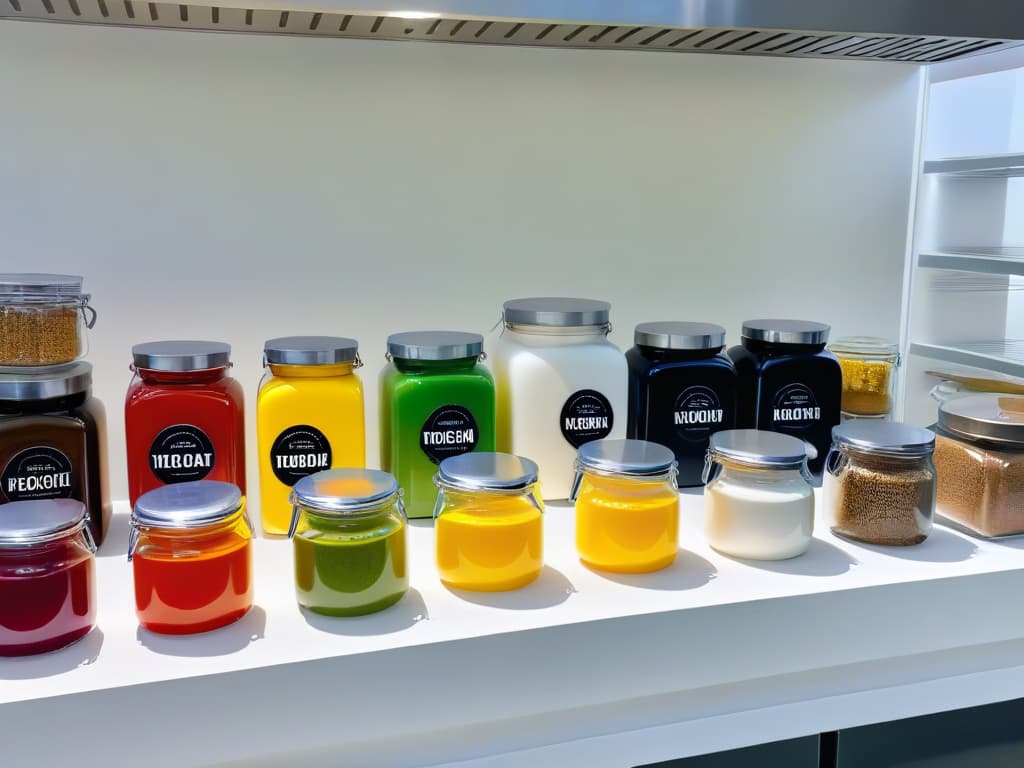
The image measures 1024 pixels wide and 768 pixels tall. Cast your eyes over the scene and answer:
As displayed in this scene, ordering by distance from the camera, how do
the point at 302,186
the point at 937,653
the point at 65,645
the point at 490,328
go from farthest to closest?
the point at 490,328, the point at 302,186, the point at 937,653, the point at 65,645

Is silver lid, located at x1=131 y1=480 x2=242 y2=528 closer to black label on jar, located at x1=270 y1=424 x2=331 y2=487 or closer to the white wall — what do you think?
black label on jar, located at x1=270 y1=424 x2=331 y2=487

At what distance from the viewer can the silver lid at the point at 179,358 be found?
36.1 inches

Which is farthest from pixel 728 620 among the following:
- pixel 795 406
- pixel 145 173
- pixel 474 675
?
pixel 145 173

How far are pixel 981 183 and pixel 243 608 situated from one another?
1.30 metres

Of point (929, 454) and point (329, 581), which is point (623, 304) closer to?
point (929, 454)

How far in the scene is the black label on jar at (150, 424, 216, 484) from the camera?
924mm

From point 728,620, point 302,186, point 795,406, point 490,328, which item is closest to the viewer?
point 728,620

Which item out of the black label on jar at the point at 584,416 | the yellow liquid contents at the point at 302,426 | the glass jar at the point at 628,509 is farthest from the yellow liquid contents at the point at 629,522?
the yellow liquid contents at the point at 302,426

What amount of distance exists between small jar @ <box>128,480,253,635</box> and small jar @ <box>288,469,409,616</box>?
0.18ft

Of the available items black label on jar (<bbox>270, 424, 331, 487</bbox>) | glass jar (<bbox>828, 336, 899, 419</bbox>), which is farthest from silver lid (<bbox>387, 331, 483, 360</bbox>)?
glass jar (<bbox>828, 336, 899, 419</bbox>)

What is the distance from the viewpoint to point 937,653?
1.01m

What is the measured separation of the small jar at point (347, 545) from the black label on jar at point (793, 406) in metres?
0.52

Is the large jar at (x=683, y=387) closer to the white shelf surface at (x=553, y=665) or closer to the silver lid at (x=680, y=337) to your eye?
the silver lid at (x=680, y=337)

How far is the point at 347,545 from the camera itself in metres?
0.78
